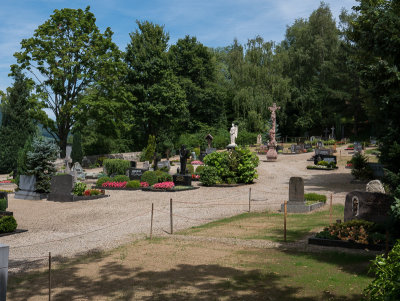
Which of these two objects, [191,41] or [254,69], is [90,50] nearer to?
[191,41]

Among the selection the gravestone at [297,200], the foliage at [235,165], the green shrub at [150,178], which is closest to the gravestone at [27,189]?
the green shrub at [150,178]

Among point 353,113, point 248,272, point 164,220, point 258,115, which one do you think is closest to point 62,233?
point 164,220

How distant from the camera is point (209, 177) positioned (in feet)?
90.7

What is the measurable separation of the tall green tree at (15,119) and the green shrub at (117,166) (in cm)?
1001

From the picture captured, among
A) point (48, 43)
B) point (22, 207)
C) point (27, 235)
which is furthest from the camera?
point (48, 43)

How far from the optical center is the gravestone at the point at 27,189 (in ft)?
77.7

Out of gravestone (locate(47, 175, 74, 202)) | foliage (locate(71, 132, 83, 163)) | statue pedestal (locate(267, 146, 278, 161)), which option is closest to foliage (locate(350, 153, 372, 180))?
statue pedestal (locate(267, 146, 278, 161))

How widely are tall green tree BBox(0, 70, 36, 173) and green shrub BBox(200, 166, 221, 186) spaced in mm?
18541

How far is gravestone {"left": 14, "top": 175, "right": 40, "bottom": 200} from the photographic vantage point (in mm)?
23688

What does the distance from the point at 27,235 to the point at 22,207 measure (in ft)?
22.3

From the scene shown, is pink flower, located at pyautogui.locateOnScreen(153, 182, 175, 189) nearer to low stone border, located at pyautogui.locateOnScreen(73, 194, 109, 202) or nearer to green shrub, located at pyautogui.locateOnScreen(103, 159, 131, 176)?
low stone border, located at pyautogui.locateOnScreen(73, 194, 109, 202)

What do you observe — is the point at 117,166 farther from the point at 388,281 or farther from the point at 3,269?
the point at 388,281

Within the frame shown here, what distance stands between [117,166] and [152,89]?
2024 centimetres

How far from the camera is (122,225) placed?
16.2 m
